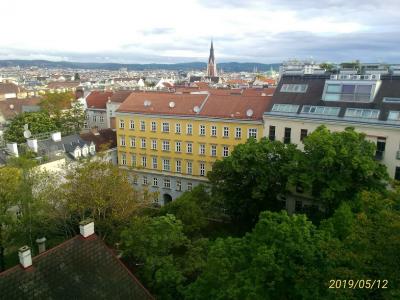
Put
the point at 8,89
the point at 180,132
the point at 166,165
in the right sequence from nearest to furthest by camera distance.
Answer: the point at 180,132 → the point at 166,165 → the point at 8,89

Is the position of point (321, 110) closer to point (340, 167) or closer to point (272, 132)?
point (272, 132)

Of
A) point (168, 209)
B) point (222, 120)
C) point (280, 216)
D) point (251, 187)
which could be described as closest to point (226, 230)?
point (251, 187)

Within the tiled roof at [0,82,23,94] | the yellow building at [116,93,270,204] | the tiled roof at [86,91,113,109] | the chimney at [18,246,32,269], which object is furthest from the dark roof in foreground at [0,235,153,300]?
the tiled roof at [0,82,23,94]

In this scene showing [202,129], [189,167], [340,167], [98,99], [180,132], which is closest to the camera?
[340,167]

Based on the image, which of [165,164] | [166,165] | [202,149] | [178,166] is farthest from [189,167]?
[165,164]

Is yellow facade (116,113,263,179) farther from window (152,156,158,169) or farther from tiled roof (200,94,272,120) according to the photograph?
tiled roof (200,94,272,120)

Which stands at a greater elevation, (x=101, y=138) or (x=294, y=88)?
(x=294, y=88)
